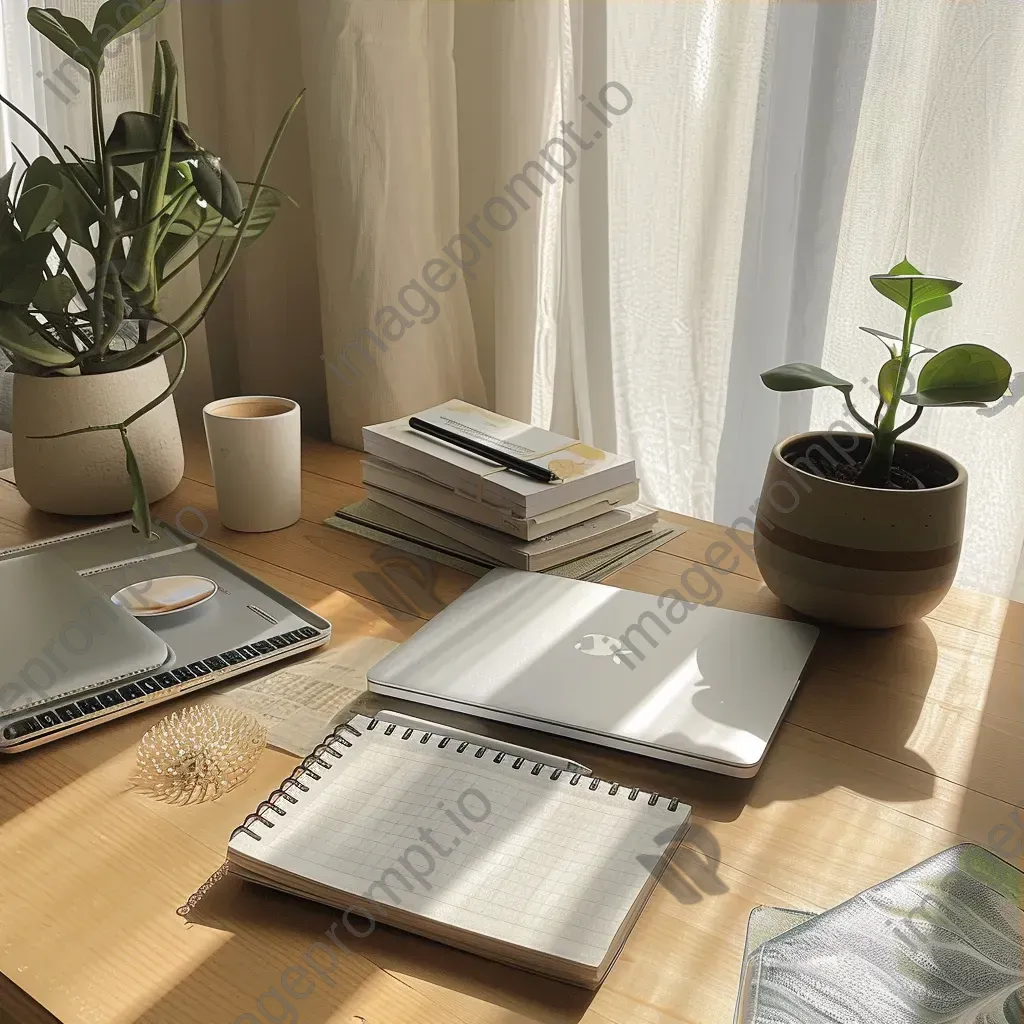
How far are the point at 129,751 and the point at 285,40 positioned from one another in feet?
3.17

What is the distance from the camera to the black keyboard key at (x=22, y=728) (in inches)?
27.6

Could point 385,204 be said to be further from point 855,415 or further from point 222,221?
point 855,415

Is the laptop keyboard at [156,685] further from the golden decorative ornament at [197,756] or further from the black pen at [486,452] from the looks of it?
the black pen at [486,452]

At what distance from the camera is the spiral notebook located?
1.80ft

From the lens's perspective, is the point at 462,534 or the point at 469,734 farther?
the point at 462,534

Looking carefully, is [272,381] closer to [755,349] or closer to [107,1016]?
[755,349]

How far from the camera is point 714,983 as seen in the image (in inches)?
20.9

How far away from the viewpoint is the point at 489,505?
37.8 inches

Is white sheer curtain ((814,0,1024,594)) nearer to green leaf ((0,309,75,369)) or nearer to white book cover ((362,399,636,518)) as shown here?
white book cover ((362,399,636,518))

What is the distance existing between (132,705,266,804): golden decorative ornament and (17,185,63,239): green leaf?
0.45m

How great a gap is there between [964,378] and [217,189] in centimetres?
59

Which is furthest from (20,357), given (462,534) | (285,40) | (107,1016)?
(107,1016)

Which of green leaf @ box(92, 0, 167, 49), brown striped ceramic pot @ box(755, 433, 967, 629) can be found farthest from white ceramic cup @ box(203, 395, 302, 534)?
brown striped ceramic pot @ box(755, 433, 967, 629)

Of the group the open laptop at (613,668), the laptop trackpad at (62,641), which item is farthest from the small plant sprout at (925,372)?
the laptop trackpad at (62,641)
